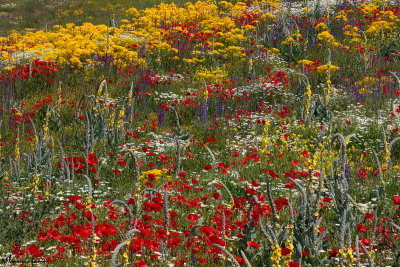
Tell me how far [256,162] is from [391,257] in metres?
2.28

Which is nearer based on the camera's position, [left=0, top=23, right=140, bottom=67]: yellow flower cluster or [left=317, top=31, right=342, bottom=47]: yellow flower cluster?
[left=0, top=23, right=140, bottom=67]: yellow flower cluster

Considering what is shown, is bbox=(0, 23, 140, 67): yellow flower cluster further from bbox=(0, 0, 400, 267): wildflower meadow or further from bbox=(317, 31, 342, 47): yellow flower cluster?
bbox=(317, 31, 342, 47): yellow flower cluster

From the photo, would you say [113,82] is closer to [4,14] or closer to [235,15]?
[235,15]

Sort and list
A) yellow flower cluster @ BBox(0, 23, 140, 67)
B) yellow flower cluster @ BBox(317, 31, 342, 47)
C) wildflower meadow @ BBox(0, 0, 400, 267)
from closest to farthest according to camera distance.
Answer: wildflower meadow @ BBox(0, 0, 400, 267) < yellow flower cluster @ BBox(0, 23, 140, 67) < yellow flower cluster @ BBox(317, 31, 342, 47)

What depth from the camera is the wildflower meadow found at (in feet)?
10.4

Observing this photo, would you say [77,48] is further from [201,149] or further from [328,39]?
[328,39]

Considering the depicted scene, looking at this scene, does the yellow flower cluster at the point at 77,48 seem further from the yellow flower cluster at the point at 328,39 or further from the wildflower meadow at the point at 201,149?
the yellow flower cluster at the point at 328,39

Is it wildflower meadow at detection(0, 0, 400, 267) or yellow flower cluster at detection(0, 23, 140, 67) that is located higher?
yellow flower cluster at detection(0, 23, 140, 67)

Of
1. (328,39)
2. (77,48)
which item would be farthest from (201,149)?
(328,39)

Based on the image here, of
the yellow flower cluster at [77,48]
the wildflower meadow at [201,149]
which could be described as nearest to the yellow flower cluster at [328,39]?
the wildflower meadow at [201,149]

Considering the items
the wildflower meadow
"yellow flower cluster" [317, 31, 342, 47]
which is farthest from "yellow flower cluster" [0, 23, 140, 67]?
"yellow flower cluster" [317, 31, 342, 47]

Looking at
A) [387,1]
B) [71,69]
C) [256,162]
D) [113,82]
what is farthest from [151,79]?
[387,1]

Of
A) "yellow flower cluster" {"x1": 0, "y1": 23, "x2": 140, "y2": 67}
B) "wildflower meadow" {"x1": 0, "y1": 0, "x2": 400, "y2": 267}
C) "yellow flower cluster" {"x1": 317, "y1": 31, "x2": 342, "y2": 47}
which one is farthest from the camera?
"yellow flower cluster" {"x1": 317, "y1": 31, "x2": 342, "y2": 47}

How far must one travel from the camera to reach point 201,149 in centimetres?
610
